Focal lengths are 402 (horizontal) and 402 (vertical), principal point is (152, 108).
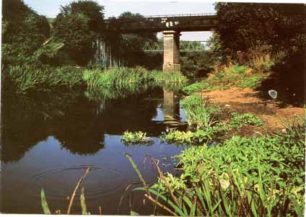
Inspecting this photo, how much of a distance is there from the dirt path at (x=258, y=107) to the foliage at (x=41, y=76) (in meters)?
2.61

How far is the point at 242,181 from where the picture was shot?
2.43 m

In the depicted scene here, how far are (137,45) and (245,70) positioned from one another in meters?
5.23

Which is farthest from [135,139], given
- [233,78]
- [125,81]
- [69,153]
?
[125,81]

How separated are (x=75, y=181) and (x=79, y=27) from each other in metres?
2.75

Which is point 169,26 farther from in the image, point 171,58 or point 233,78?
point 171,58

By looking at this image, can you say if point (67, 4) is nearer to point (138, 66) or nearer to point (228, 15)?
point (228, 15)

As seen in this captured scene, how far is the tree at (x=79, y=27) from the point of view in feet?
17.6

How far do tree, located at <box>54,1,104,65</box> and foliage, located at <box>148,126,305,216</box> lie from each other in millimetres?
2402

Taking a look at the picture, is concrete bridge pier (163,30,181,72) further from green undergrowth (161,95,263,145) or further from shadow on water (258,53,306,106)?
green undergrowth (161,95,263,145)

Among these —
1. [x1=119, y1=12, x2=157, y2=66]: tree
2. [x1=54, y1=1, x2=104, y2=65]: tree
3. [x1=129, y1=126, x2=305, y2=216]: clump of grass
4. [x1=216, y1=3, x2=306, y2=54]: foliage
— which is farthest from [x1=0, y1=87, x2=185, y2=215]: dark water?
[x1=119, y1=12, x2=157, y2=66]: tree

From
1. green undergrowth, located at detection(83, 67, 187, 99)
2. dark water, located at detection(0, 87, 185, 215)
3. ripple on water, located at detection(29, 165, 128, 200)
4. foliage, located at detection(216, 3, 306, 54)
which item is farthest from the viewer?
green undergrowth, located at detection(83, 67, 187, 99)

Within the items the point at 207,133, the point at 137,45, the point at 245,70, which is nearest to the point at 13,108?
the point at 207,133

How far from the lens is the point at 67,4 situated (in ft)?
15.8

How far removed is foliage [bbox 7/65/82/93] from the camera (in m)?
4.62
